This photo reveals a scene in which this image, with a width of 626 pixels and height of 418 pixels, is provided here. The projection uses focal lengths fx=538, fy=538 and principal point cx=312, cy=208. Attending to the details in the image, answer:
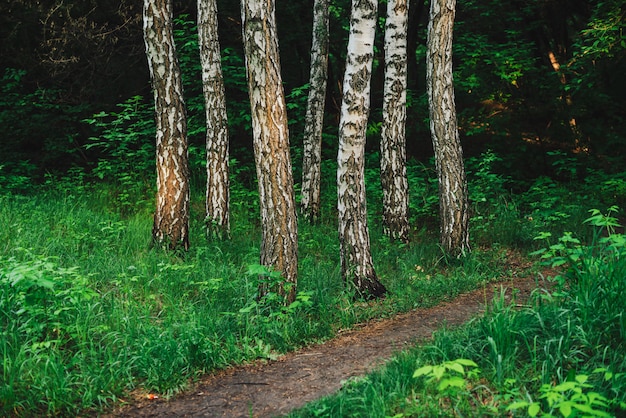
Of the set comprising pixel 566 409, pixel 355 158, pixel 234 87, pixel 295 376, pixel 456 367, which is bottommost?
pixel 295 376

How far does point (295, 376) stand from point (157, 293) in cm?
240

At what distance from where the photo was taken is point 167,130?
8734 millimetres

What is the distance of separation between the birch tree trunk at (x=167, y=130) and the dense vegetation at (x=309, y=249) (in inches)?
20.9

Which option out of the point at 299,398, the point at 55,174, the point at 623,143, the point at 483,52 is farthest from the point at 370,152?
the point at 299,398

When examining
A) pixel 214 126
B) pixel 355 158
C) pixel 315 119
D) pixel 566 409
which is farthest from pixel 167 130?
pixel 566 409

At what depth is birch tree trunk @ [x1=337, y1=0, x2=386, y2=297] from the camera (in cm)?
704

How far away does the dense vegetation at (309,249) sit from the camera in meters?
4.26

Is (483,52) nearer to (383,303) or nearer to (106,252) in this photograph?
(383,303)

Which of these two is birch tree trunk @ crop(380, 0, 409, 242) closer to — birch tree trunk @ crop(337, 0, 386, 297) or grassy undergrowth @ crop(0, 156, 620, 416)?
grassy undergrowth @ crop(0, 156, 620, 416)

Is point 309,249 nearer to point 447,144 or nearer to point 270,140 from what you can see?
point 447,144

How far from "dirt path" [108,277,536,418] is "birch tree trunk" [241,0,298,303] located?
979mm

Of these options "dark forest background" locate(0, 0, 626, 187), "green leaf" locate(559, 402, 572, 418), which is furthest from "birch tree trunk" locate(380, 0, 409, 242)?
"green leaf" locate(559, 402, 572, 418)

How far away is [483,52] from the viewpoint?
1365 cm

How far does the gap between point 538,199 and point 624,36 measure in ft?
12.5
